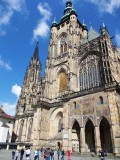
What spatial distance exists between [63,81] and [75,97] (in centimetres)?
873

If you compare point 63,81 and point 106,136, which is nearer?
point 106,136

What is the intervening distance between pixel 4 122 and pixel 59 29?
26.6m

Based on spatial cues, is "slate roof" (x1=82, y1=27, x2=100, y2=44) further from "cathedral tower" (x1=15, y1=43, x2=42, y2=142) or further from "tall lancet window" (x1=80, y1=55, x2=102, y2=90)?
"cathedral tower" (x1=15, y1=43, x2=42, y2=142)

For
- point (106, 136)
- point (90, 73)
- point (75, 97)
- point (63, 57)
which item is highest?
point (63, 57)

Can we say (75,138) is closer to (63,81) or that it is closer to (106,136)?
(106,136)

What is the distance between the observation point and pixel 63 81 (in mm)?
31922

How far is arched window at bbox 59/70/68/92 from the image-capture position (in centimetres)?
3104

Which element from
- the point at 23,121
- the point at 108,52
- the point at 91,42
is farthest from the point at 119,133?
the point at 23,121

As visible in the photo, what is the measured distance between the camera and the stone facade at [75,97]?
20.4 meters

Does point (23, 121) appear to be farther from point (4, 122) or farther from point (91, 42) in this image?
point (91, 42)

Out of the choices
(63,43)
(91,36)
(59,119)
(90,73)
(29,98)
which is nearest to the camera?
(59,119)

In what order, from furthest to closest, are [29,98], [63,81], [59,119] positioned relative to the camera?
1. [29,98]
2. [63,81]
3. [59,119]

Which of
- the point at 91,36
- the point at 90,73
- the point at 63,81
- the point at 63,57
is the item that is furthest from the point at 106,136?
the point at 91,36

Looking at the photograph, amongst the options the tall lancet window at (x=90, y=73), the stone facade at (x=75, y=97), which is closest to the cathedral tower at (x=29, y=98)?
the stone facade at (x=75, y=97)
